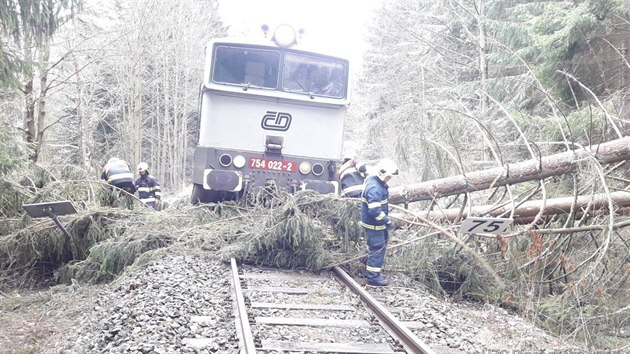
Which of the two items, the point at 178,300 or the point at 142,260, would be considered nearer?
the point at 178,300

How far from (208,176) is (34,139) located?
600 centimetres

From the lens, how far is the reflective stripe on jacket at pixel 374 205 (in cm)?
632

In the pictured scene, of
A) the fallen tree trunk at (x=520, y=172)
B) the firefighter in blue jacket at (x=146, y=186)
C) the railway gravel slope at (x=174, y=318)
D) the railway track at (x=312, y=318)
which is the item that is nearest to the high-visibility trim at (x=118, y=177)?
the firefighter in blue jacket at (x=146, y=186)

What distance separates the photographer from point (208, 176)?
8.48 m

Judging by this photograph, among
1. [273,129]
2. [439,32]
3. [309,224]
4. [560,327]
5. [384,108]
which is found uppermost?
[439,32]

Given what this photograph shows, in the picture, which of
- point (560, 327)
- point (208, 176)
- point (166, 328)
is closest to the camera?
point (166, 328)

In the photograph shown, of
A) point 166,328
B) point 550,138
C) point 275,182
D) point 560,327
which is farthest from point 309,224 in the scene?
point 550,138

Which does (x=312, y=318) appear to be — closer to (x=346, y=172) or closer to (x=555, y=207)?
(x=555, y=207)

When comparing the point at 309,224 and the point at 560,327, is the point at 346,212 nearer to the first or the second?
the point at 309,224

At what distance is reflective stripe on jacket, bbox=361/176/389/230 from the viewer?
249 inches

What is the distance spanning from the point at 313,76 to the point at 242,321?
555 cm

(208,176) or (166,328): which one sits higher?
(208,176)

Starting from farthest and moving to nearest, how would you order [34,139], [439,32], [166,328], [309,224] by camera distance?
[439,32]
[34,139]
[309,224]
[166,328]

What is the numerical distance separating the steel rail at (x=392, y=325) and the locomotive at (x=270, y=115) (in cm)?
314
